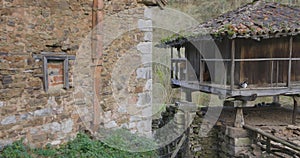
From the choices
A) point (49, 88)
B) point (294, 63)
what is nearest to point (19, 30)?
point (49, 88)

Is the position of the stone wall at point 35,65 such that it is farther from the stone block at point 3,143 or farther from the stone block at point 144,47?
the stone block at point 144,47

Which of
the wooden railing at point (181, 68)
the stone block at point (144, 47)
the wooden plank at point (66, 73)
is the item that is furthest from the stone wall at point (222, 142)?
the wooden plank at point (66, 73)

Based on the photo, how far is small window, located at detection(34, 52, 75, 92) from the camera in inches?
154

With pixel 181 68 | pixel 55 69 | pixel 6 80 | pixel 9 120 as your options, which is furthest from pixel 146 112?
pixel 181 68

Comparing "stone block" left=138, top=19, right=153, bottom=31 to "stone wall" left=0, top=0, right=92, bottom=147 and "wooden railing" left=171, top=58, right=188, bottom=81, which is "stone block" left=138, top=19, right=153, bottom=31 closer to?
"stone wall" left=0, top=0, right=92, bottom=147

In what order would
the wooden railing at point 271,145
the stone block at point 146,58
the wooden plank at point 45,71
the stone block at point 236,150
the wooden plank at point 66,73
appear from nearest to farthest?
the wooden plank at point 45,71 < the wooden plank at point 66,73 < the stone block at point 146,58 < the wooden railing at point 271,145 < the stone block at point 236,150

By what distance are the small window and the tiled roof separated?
3.24 metres

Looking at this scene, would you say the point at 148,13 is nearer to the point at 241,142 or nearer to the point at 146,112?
the point at 146,112

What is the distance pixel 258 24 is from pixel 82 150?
435 cm

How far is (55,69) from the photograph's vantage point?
4109 mm

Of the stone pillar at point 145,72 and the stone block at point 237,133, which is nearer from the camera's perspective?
the stone pillar at point 145,72

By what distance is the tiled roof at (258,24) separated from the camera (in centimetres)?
570

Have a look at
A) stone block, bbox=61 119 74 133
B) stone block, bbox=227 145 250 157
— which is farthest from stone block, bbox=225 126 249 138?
stone block, bbox=61 119 74 133

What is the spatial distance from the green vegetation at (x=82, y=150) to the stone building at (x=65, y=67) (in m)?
0.12
